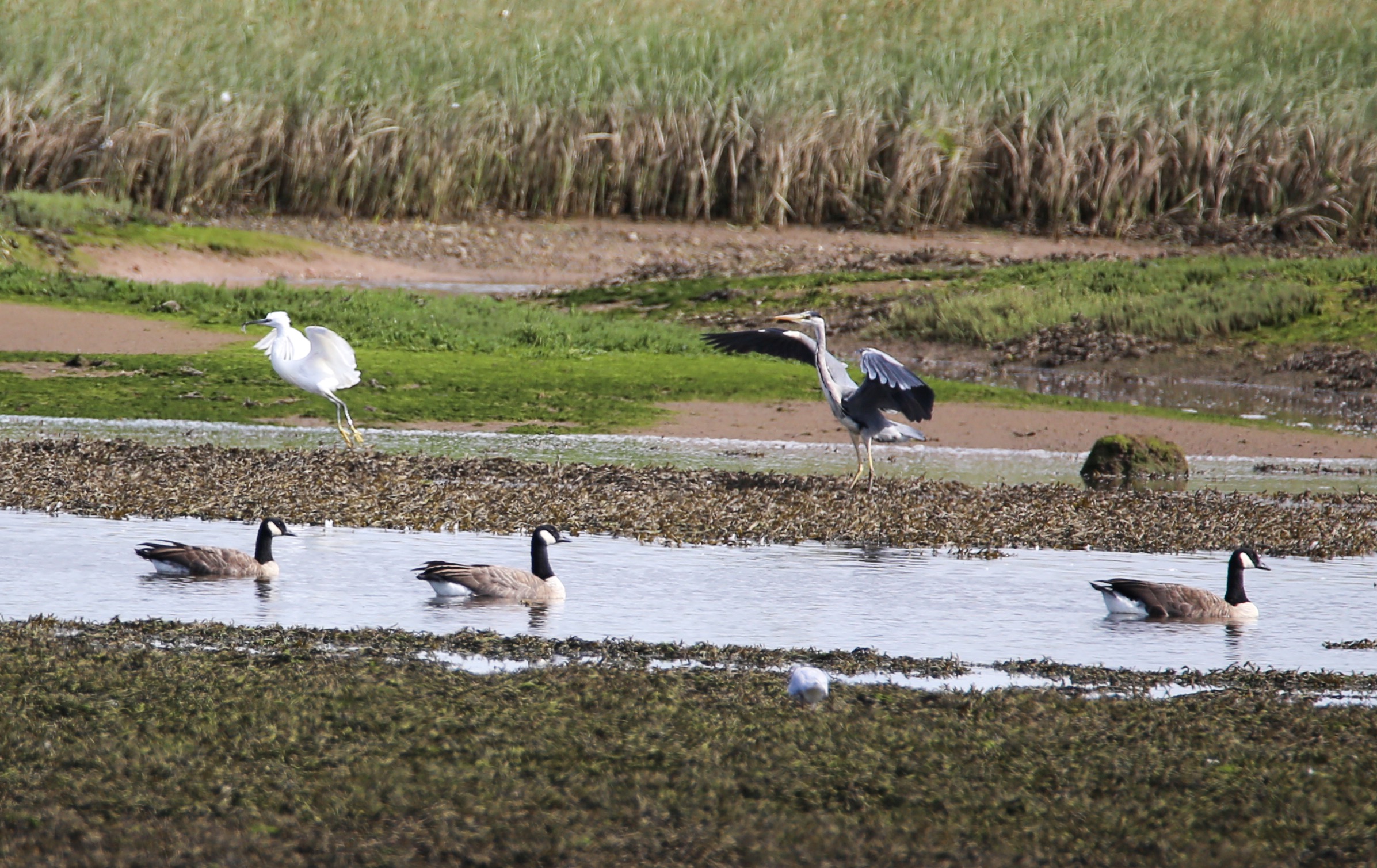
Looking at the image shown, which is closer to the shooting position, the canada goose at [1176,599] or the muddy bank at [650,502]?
the canada goose at [1176,599]

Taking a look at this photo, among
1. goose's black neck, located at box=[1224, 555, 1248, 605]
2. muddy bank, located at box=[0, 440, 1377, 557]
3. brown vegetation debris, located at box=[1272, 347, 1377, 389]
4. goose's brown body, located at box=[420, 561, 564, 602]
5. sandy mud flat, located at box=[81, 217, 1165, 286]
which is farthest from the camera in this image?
sandy mud flat, located at box=[81, 217, 1165, 286]

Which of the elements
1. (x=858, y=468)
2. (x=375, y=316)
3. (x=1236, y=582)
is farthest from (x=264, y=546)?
(x=375, y=316)

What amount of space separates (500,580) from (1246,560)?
13.0 ft

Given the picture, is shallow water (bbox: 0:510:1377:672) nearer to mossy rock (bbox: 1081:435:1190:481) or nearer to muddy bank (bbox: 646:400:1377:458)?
mossy rock (bbox: 1081:435:1190:481)

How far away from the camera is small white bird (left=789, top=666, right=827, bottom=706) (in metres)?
7.28

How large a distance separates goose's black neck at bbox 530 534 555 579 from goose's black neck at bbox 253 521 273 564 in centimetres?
152

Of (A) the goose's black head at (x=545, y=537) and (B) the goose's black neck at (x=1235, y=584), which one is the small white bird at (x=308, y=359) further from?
(B) the goose's black neck at (x=1235, y=584)

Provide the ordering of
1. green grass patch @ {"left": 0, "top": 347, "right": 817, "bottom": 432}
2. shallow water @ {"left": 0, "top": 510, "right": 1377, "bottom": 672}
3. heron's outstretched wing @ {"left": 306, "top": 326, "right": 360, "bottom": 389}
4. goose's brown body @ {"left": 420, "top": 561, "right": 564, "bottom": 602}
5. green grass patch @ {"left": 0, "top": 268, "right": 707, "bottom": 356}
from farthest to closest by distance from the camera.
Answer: green grass patch @ {"left": 0, "top": 268, "right": 707, "bottom": 356} < green grass patch @ {"left": 0, "top": 347, "right": 817, "bottom": 432} < heron's outstretched wing @ {"left": 306, "top": 326, "right": 360, "bottom": 389} < goose's brown body @ {"left": 420, "top": 561, "right": 564, "bottom": 602} < shallow water @ {"left": 0, "top": 510, "right": 1377, "bottom": 672}

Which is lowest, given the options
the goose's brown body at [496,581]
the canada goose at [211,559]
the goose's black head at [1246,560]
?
the canada goose at [211,559]

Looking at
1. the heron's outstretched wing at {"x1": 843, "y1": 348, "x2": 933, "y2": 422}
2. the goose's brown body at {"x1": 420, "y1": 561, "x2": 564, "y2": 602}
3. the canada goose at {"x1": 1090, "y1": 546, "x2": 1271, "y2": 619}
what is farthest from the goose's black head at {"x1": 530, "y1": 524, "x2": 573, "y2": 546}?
→ the heron's outstretched wing at {"x1": 843, "y1": 348, "x2": 933, "y2": 422}

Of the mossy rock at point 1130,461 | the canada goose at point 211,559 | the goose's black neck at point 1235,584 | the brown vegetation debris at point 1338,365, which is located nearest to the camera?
the goose's black neck at point 1235,584

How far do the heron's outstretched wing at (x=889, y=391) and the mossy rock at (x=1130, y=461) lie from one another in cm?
229

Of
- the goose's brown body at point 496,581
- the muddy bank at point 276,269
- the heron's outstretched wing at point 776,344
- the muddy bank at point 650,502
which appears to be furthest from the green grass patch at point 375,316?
the goose's brown body at point 496,581

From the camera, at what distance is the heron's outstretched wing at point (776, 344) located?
14.4 m
